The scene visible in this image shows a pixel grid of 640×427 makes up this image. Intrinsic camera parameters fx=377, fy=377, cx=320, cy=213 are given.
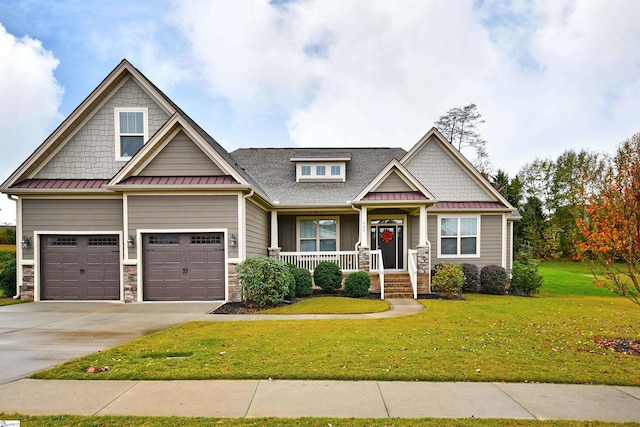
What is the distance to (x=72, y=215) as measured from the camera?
1317 cm

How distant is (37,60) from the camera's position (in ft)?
50.8

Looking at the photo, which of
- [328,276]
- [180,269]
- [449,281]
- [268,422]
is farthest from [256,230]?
[268,422]

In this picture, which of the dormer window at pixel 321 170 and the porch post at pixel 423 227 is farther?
the dormer window at pixel 321 170

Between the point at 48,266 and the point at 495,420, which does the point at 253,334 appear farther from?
the point at 48,266

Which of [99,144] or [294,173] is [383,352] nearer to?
→ [99,144]

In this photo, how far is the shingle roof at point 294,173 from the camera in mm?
16547

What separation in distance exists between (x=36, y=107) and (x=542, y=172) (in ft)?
143

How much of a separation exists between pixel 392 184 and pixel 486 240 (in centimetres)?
553

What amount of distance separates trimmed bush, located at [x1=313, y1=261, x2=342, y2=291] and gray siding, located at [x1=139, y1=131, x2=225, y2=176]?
16.8 ft

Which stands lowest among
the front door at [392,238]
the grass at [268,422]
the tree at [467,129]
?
the grass at [268,422]

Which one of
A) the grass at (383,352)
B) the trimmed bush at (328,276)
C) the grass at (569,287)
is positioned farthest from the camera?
the grass at (569,287)

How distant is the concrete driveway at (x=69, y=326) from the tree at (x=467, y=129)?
107ft

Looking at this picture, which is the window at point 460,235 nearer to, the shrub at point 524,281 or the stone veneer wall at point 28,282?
the shrub at point 524,281

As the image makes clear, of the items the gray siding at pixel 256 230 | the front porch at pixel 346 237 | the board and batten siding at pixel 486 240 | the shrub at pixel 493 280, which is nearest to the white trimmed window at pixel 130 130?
the gray siding at pixel 256 230
